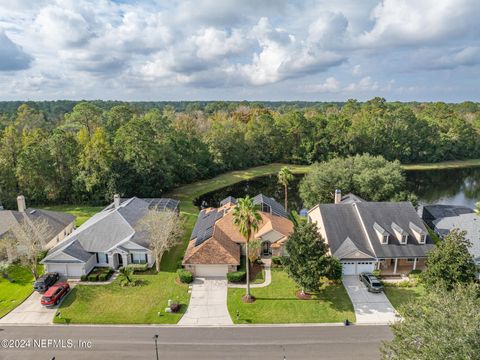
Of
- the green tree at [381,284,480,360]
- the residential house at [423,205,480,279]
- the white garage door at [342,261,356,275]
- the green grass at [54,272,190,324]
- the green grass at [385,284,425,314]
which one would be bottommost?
the green grass at [385,284,425,314]

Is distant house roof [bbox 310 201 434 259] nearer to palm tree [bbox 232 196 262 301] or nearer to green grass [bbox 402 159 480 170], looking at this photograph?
palm tree [bbox 232 196 262 301]

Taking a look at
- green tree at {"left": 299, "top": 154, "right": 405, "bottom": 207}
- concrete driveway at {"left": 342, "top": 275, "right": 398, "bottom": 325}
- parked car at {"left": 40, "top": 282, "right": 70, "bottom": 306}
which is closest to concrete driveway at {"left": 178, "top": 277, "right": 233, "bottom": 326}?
concrete driveway at {"left": 342, "top": 275, "right": 398, "bottom": 325}

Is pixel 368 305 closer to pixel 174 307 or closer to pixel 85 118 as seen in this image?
pixel 174 307

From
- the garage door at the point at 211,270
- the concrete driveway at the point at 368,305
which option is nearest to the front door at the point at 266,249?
the garage door at the point at 211,270

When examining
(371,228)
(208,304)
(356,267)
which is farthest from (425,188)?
(208,304)

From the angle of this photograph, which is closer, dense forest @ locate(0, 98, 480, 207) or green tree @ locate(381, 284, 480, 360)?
green tree @ locate(381, 284, 480, 360)
